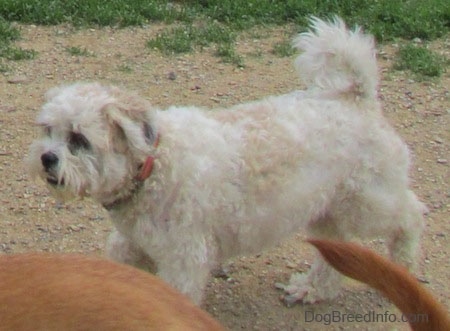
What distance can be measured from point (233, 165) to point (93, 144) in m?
0.56

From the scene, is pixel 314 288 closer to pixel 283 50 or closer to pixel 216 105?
pixel 216 105

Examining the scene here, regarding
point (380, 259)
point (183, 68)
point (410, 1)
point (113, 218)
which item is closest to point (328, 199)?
point (113, 218)

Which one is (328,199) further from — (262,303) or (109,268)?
(109,268)

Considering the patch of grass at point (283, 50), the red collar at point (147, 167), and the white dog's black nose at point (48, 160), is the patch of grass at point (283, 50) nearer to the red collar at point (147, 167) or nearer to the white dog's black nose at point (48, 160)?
the red collar at point (147, 167)

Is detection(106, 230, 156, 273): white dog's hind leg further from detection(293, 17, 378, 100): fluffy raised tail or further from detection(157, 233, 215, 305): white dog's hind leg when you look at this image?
detection(293, 17, 378, 100): fluffy raised tail

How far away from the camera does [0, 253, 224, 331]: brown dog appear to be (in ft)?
7.07

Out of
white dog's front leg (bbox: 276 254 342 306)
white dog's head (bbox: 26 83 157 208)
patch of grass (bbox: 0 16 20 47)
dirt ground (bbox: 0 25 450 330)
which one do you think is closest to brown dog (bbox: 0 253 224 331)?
white dog's head (bbox: 26 83 157 208)

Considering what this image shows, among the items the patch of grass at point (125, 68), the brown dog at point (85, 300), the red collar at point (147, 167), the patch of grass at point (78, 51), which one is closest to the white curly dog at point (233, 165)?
the red collar at point (147, 167)

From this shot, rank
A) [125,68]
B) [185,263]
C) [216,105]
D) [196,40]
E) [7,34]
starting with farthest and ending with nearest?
[196,40]
[7,34]
[125,68]
[216,105]
[185,263]

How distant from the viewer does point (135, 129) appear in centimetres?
383

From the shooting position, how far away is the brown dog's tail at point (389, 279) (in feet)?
7.61

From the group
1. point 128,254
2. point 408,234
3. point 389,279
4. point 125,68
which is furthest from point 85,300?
point 125,68

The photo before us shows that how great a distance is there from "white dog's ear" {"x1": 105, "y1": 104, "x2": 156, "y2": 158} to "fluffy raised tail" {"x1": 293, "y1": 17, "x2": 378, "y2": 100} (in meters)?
0.89

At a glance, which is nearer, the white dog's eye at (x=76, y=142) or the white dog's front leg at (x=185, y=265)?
the white dog's eye at (x=76, y=142)
